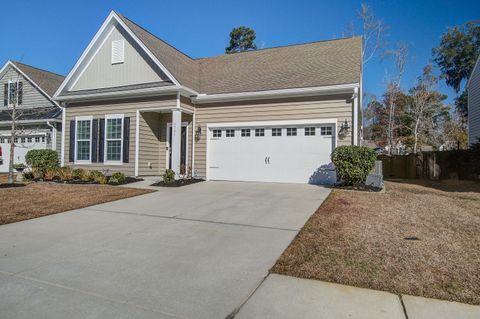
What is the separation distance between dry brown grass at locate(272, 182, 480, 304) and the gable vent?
1121 cm

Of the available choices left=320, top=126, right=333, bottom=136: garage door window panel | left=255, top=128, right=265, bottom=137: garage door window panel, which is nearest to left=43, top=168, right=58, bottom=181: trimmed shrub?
left=255, top=128, right=265, bottom=137: garage door window panel

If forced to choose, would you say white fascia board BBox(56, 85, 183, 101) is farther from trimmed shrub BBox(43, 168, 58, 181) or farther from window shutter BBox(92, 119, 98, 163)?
trimmed shrub BBox(43, 168, 58, 181)

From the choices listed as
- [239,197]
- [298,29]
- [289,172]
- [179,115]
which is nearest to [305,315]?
[239,197]

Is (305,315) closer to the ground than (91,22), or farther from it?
closer to the ground

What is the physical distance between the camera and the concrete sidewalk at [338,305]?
2.83m

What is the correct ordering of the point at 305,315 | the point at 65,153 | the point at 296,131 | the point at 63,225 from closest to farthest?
the point at 305,315, the point at 63,225, the point at 296,131, the point at 65,153

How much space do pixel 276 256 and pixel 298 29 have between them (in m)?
21.5

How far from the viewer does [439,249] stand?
14.7ft

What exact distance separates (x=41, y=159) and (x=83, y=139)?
212 centimetres

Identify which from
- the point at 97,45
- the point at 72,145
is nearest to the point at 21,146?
Result: the point at 72,145

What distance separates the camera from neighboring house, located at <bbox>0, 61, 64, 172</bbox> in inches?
661

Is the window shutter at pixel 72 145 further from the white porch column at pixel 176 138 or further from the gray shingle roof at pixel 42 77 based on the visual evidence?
the gray shingle roof at pixel 42 77

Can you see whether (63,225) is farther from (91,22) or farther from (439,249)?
(91,22)

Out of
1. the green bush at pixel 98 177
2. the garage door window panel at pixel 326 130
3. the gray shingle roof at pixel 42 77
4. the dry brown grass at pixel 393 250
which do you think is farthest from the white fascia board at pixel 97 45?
the dry brown grass at pixel 393 250
